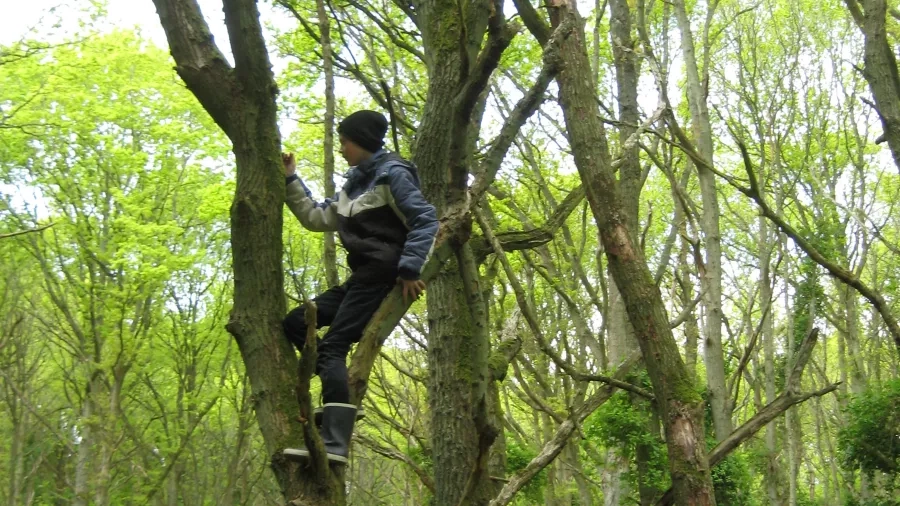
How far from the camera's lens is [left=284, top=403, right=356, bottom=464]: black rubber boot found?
2.16 meters

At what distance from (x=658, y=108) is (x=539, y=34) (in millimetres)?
908

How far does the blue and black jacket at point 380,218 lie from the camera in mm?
2316

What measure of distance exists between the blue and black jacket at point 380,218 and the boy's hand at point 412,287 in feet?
0.05

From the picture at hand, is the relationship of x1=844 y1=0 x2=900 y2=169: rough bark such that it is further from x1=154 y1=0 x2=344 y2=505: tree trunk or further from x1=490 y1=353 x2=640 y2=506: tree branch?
x1=154 y1=0 x2=344 y2=505: tree trunk

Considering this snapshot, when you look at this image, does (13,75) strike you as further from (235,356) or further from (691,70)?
(691,70)

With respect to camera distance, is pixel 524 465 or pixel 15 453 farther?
pixel 15 453

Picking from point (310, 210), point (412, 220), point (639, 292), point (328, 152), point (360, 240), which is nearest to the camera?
point (412, 220)

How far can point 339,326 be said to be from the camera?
240 centimetres

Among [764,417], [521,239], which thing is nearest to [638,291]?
[521,239]

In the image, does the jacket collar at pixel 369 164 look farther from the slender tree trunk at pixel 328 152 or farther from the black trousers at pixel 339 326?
the slender tree trunk at pixel 328 152

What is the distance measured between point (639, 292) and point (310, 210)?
2.07 meters

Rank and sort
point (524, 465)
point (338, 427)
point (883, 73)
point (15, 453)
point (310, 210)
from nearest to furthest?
point (338, 427)
point (310, 210)
point (883, 73)
point (524, 465)
point (15, 453)

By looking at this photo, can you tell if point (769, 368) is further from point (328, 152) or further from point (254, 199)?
point (254, 199)

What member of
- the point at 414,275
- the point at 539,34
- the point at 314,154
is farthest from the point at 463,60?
the point at 314,154
